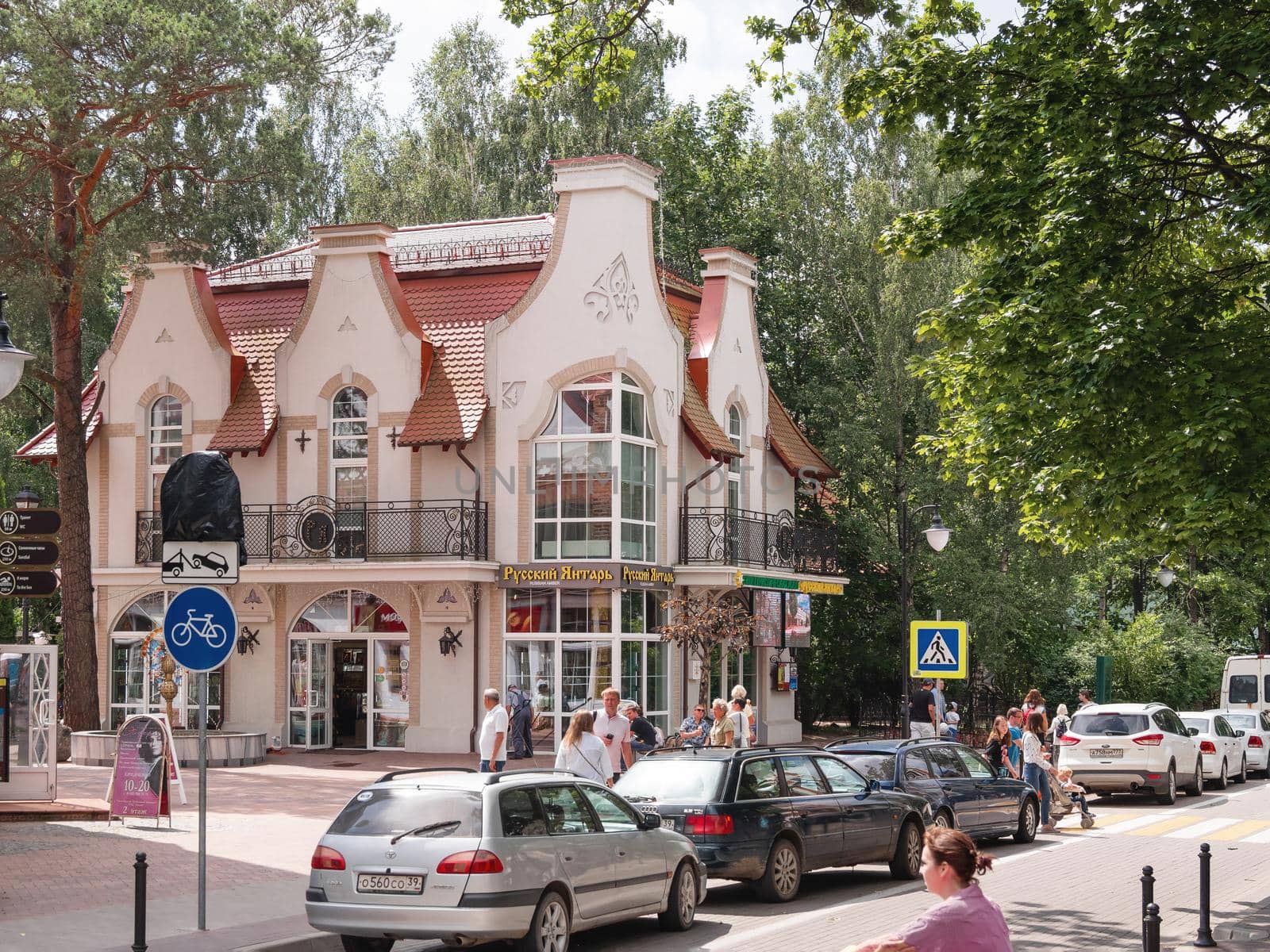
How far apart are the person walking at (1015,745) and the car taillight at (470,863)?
13615 mm

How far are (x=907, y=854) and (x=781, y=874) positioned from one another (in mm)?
2306

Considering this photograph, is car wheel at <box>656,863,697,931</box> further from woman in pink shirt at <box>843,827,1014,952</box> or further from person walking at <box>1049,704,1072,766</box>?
person walking at <box>1049,704,1072,766</box>

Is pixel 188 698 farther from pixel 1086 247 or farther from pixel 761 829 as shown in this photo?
pixel 1086 247

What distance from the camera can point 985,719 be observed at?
4403 cm

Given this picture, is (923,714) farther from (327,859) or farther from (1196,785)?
(327,859)

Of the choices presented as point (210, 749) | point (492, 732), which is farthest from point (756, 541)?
point (492, 732)

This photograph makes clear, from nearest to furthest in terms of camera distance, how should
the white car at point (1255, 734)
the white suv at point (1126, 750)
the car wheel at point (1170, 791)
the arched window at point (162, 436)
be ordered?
the white suv at point (1126, 750), the car wheel at point (1170, 791), the white car at point (1255, 734), the arched window at point (162, 436)

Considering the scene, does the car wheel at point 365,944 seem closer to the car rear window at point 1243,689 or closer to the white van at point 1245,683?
the white van at point 1245,683

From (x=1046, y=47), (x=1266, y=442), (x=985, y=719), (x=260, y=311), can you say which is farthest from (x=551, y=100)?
(x=1266, y=442)

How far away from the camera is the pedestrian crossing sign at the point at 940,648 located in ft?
75.4

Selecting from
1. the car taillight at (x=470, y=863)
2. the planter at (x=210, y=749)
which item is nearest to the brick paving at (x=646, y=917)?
the car taillight at (x=470, y=863)

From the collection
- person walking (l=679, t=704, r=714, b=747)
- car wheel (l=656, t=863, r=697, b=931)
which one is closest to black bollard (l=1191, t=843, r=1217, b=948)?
car wheel (l=656, t=863, r=697, b=931)

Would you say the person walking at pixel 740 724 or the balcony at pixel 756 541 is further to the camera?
the balcony at pixel 756 541

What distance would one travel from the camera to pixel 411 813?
11781 mm
